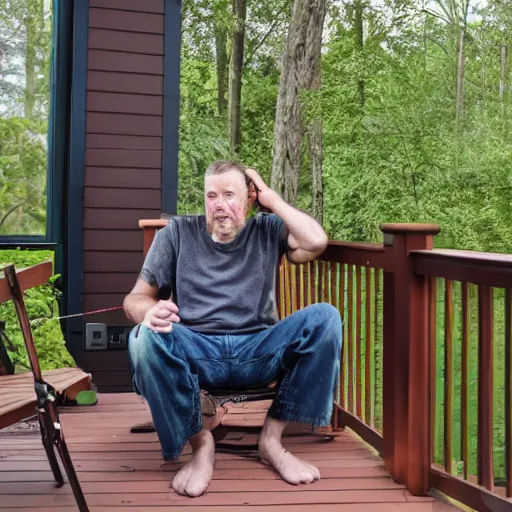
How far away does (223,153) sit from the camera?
46.0 ft

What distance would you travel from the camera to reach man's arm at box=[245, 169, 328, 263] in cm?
250

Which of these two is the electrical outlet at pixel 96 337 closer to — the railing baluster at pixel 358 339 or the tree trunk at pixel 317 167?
the railing baluster at pixel 358 339

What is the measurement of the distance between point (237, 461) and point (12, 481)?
0.76 metres

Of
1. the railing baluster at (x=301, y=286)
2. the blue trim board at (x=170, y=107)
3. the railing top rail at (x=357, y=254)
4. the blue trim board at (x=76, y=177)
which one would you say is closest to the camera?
the railing top rail at (x=357, y=254)

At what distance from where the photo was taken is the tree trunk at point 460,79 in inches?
509

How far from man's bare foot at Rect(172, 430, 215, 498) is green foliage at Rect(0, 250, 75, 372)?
5.61ft

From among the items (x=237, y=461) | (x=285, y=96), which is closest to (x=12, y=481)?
(x=237, y=461)

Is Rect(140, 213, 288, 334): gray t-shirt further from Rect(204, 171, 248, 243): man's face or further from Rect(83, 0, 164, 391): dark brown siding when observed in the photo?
Rect(83, 0, 164, 391): dark brown siding

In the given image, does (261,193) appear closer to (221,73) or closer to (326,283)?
(326,283)

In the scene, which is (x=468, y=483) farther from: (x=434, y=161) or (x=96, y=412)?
(x=434, y=161)

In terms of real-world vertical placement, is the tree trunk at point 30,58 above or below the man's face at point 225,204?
above

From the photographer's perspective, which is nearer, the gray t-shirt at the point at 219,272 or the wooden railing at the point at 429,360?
the wooden railing at the point at 429,360

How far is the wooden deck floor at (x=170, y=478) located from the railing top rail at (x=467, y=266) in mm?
690

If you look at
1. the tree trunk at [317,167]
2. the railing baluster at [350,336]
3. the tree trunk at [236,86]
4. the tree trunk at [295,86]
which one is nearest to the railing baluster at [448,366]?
the railing baluster at [350,336]
